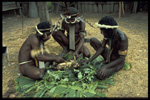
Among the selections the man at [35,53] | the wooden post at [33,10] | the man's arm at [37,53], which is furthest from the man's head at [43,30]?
the wooden post at [33,10]

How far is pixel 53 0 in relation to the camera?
9.89 meters

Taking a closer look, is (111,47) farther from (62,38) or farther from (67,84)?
(62,38)

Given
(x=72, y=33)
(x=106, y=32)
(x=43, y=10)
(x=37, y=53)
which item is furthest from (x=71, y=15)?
(x=43, y=10)

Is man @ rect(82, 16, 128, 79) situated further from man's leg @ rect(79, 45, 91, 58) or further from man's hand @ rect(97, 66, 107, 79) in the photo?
man's leg @ rect(79, 45, 91, 58)

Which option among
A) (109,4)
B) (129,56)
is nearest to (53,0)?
(109,4)

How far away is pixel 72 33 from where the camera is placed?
4129 mm

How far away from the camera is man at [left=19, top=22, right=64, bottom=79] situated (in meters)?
3.03

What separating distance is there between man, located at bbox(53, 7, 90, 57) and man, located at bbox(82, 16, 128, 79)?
0.54 metres

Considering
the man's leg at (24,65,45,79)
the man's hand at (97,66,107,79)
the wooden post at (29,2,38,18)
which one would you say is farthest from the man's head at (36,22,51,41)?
the wooden post at (29,2,38,18)

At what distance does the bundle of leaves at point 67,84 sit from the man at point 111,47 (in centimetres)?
19

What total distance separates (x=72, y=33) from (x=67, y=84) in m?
1.60

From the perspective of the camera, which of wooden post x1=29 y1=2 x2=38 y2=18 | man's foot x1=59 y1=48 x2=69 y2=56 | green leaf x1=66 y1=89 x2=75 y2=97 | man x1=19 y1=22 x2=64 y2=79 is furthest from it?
wooden post x1=29 y1=2 x2=38 y2=18

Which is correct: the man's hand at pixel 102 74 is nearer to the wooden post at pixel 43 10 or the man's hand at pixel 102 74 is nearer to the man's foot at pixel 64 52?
the man's foot at pixel 64 52

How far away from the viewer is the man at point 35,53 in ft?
9.95
